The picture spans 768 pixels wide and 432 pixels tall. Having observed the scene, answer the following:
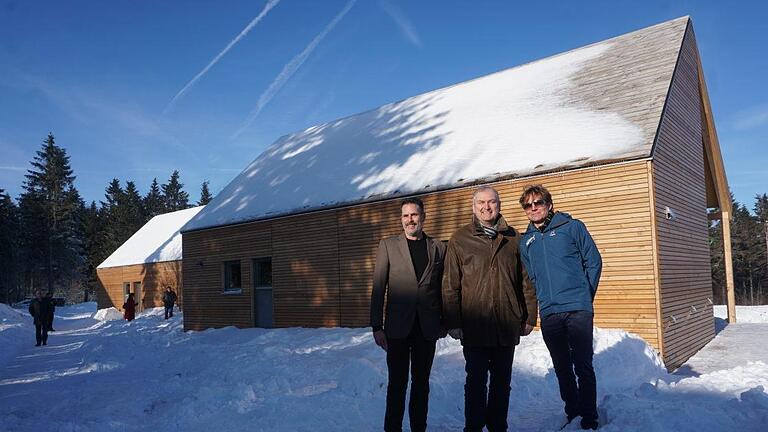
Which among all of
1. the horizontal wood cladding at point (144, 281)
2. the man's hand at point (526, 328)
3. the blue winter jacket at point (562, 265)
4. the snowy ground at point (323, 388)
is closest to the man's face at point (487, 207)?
the blue winter jacket at point (562, 265)

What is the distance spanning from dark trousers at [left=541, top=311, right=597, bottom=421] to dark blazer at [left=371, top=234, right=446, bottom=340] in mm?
958

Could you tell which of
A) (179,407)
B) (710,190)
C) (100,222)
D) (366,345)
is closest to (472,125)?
(366,345)

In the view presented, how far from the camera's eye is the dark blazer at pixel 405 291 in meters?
4.34

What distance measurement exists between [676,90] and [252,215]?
476 inches

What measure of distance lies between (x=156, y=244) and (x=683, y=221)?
3220 cm

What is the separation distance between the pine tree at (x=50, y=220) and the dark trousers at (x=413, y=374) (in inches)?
2180

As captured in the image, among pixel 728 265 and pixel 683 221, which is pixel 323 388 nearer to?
pixel 683 221

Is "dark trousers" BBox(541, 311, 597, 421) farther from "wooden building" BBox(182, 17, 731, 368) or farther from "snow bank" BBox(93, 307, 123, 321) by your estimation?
"snow bank" BBox(93, 307, 123, 321)

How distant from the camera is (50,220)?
5541 cm

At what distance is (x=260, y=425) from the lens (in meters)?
5.71

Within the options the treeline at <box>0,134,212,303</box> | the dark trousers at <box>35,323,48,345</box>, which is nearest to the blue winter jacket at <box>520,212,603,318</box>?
the dark trousers at <box>35,323,48,345</box>

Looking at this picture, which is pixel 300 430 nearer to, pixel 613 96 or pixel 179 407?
pixel 179 407

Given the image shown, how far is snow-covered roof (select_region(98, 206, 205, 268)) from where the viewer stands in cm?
3328

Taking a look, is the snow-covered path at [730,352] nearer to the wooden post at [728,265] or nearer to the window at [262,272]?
the wooden post at [728,265]
